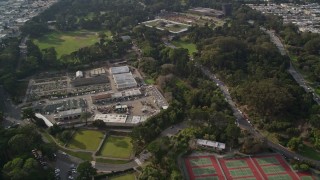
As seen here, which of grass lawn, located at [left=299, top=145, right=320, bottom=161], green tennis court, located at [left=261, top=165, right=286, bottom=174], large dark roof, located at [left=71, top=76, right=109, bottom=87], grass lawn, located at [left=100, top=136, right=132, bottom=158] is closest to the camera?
green tennis court, located at [left=261, top=165, right=286, bottom=174]

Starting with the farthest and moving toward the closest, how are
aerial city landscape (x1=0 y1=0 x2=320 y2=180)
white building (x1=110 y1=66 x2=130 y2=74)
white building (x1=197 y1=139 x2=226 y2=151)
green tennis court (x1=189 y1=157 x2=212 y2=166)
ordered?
white building (x1=110 y1=66 x2=130 y2=74) < white building (x1=197 y1=139 x2=226 y2=151) < green tennis court (x1=189 y1=157 x2=212 y2=166) < aerial city landscape (x1=0 y1=0 x2=320 y2=180)

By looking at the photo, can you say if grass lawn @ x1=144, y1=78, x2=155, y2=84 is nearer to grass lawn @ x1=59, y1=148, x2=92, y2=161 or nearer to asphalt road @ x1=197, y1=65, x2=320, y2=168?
asphalt road @ x1=197, y1=65, x2=320, y2=168

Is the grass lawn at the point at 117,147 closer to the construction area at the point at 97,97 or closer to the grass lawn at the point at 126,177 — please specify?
the construction area at the point at 97,97

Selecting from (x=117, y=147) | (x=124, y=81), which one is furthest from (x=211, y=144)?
(x=124, y=81)

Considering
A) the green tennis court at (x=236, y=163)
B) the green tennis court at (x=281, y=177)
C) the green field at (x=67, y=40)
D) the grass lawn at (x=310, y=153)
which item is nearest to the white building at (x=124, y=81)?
the green field at (x=67, y=40)

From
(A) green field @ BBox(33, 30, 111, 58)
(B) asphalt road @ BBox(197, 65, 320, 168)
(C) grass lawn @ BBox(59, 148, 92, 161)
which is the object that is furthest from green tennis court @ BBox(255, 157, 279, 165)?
(A) green field @ BBox(33, 30, 111, 58)

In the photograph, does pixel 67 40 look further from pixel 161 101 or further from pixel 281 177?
pixel 281 177

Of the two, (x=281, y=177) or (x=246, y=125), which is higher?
(x=246, y=125)
